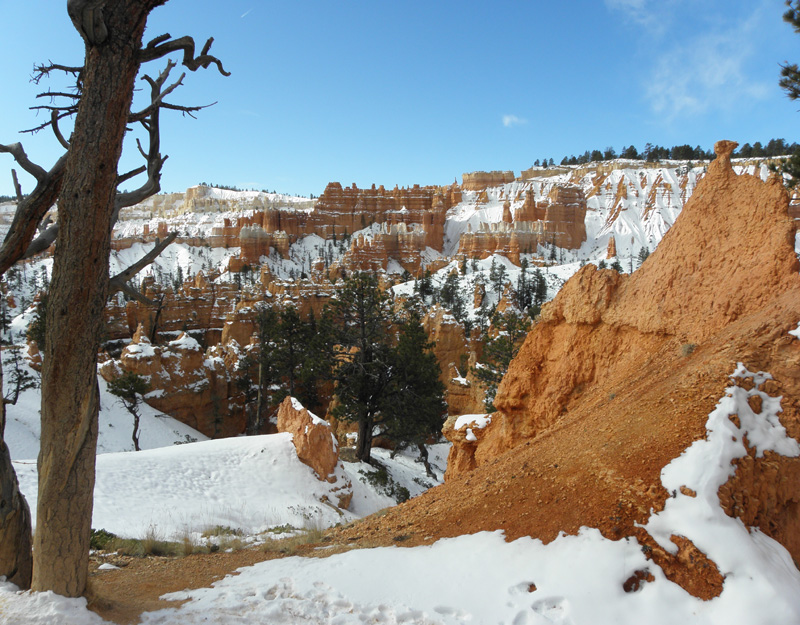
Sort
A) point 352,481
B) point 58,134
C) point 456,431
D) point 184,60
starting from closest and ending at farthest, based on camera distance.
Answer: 1. point 184,60
2. point 58,134
3. point 456,431
4. point 352,481

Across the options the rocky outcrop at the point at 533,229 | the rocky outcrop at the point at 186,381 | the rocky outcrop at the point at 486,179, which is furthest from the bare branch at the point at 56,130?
the rocky outcrop at the point at 486,179

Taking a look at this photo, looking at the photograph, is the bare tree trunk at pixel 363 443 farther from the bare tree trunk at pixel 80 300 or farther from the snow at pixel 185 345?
the snow at pixel 185 345

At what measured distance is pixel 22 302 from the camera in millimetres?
56500

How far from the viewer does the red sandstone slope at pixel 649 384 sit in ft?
12.4

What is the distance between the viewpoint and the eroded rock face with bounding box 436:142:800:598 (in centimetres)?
376

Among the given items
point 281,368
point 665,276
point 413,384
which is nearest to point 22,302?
point 281,368

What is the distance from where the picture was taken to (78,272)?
2.88 metres

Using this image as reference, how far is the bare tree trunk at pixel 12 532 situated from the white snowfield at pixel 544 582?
0.15m

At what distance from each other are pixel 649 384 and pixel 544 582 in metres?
2.84

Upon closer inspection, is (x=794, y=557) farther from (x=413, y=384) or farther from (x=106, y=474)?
(x=413, y=384)

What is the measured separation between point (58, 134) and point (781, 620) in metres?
5.81

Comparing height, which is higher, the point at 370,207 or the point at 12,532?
the point at 370,207

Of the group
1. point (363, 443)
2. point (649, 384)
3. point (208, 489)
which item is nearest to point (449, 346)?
point (363, 443)

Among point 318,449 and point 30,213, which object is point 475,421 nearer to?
point 318,449
